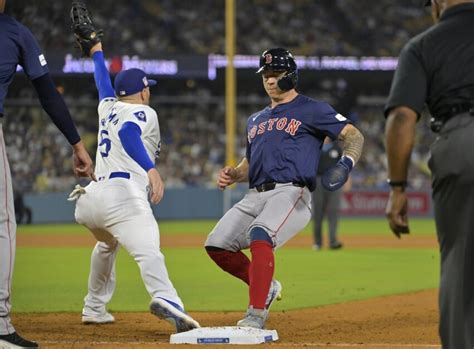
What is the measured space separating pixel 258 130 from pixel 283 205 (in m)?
0.69

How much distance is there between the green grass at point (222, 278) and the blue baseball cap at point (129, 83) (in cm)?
251

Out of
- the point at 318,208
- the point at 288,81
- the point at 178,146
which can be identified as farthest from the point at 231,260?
the point at 178,146

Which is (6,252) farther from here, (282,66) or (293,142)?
(282,66)

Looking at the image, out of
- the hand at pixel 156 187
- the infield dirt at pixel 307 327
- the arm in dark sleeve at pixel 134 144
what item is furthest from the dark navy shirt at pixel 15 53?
the infield dirt at pixel 307 327

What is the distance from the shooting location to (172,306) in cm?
597

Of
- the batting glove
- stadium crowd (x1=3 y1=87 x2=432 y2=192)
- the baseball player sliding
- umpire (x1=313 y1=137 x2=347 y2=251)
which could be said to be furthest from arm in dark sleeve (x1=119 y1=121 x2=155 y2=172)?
stadium crowd (x1=3 y1=87 x2=432 y2=192)

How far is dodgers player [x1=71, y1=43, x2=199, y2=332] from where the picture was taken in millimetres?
6070

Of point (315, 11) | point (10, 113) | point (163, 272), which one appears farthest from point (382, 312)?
point (315, 11)

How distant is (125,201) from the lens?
6359mm

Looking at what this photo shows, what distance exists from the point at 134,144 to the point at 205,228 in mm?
16622

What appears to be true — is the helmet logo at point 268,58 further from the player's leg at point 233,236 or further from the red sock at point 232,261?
the red sock at point 232,261

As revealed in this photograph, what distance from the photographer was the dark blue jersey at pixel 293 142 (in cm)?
653

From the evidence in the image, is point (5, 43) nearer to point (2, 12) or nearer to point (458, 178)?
point (2, 12)

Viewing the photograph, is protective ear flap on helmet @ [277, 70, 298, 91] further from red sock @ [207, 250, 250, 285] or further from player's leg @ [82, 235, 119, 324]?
player's leg @ [82, 235, 119, 324]
